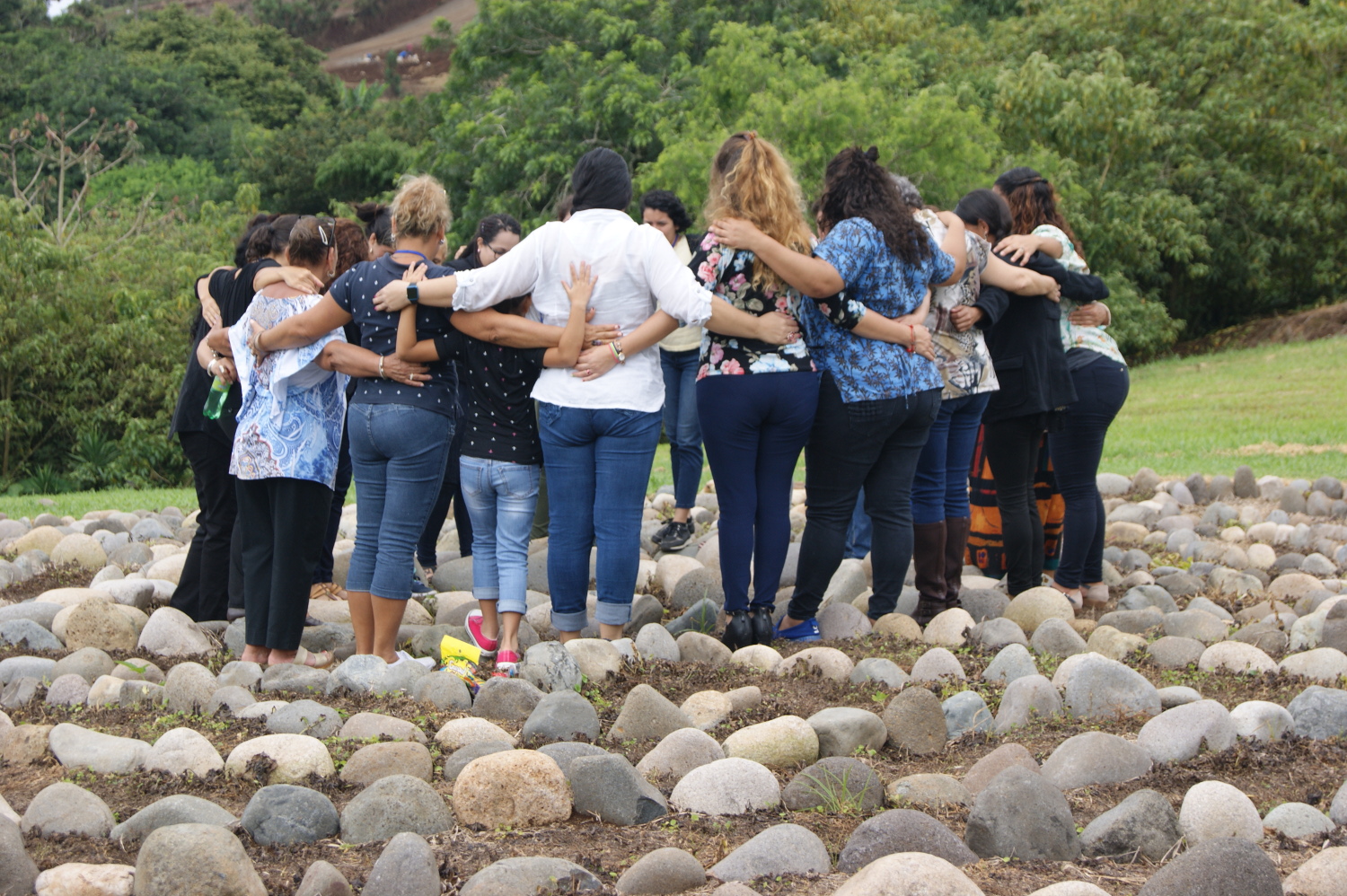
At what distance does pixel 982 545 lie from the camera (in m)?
5.83

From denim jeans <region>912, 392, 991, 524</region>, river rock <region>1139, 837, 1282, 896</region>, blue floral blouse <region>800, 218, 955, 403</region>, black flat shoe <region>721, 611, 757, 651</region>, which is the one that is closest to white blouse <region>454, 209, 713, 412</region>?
blue floral blouse <region>800, 218, 955, 403</region>

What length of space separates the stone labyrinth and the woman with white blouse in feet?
1.52

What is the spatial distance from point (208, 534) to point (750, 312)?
2406mm

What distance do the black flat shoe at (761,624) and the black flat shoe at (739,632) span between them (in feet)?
0.05

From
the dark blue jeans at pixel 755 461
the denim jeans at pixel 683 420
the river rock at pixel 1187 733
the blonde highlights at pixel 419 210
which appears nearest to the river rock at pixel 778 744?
the river rock at pixel 1187 733

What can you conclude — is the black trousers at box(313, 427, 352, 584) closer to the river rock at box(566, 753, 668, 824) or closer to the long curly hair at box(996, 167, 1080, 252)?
the river rock at box(566, 753, 668, 824)

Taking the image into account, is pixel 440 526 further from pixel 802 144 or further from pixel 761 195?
pixel 802 144

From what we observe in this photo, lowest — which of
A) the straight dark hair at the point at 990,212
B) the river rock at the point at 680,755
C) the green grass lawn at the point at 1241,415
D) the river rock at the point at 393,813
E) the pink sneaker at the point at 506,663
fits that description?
the green grass lawn at the point at 1241,415

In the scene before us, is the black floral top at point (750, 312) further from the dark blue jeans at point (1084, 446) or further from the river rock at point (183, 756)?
the river rock at point (183, 756)

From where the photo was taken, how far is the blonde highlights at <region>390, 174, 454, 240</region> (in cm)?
400

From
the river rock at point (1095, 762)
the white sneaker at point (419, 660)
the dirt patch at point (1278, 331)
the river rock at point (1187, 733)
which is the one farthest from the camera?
the dirt patch at point (1278, 331)

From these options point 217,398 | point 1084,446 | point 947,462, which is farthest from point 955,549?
point 217,398

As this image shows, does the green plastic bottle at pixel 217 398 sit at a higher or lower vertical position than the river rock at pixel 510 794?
higher

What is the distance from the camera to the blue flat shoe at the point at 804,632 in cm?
439
